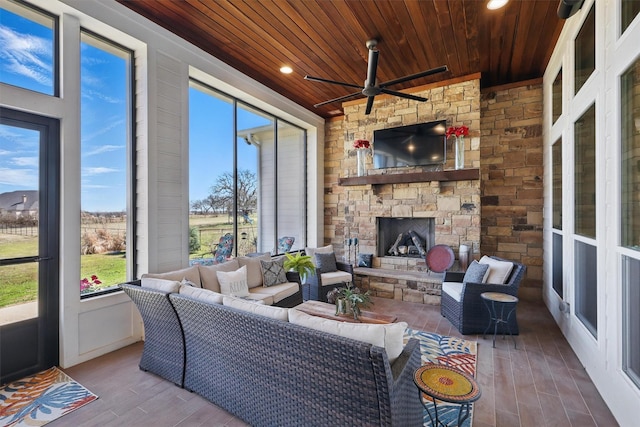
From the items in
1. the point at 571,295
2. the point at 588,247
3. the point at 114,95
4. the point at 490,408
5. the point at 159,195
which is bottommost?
the point at 490,408

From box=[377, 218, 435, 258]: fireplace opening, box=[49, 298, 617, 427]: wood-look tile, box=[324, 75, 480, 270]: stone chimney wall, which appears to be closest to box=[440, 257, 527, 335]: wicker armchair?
box=[49, 298, 617, 427]: wood-look tile

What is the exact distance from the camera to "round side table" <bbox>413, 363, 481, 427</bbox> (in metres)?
1.46

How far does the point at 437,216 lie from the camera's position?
16.0 ft

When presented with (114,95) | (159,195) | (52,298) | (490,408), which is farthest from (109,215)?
(490,408)

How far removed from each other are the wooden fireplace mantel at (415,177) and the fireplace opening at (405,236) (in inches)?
31.6

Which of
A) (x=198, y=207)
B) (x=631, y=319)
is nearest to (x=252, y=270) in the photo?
(x=198, y=207)

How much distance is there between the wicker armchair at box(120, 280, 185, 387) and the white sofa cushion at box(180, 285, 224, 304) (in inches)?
5.5

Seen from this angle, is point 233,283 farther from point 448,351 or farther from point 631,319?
point 631,319

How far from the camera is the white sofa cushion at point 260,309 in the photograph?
184 cm

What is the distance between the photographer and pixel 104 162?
313 centimetres

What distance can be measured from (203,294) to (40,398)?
1.51 m

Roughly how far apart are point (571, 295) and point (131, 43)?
5.50m

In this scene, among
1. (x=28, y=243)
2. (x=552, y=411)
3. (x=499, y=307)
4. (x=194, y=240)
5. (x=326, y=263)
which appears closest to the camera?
(x=552, y=411)

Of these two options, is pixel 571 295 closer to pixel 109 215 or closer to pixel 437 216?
pixel 437 216
